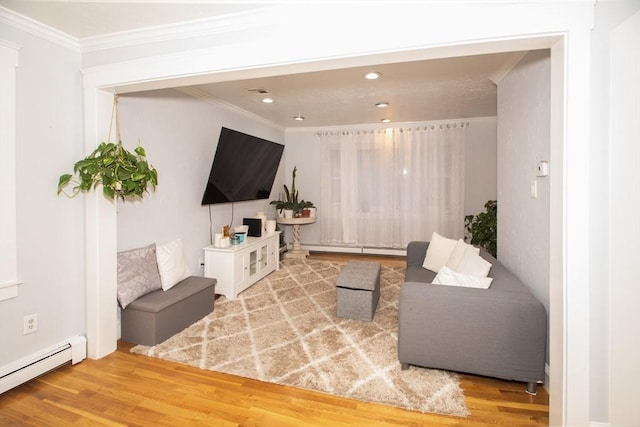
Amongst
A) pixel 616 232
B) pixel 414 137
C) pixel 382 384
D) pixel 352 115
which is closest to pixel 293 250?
pixel 352 115

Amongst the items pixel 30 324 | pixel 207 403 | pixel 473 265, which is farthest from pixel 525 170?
pixel 30 324

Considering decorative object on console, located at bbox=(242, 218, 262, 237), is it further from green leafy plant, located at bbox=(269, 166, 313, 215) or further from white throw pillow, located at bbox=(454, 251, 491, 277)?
white throw pillow, located at bbox=(454, 251, 491, 277)

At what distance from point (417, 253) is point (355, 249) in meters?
2.40

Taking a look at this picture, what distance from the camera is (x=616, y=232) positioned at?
1492 millimetres

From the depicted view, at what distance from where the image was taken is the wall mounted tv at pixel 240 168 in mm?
3758

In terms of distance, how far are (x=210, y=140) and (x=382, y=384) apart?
3334mm

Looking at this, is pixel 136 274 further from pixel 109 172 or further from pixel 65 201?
pixel 109 172

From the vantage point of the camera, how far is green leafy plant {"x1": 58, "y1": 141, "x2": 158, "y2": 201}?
2.17m

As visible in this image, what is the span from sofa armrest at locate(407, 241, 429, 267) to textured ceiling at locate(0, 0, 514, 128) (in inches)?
71.6

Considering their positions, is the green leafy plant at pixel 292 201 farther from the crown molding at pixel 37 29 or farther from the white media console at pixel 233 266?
the crown molding at pixel 37 29

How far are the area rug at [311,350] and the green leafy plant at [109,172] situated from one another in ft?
4.38

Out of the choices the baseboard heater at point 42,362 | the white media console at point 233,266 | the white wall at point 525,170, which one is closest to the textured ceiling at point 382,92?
the white wall at point 525,170

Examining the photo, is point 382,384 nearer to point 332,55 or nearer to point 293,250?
point 332,55

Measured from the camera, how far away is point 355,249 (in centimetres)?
601
